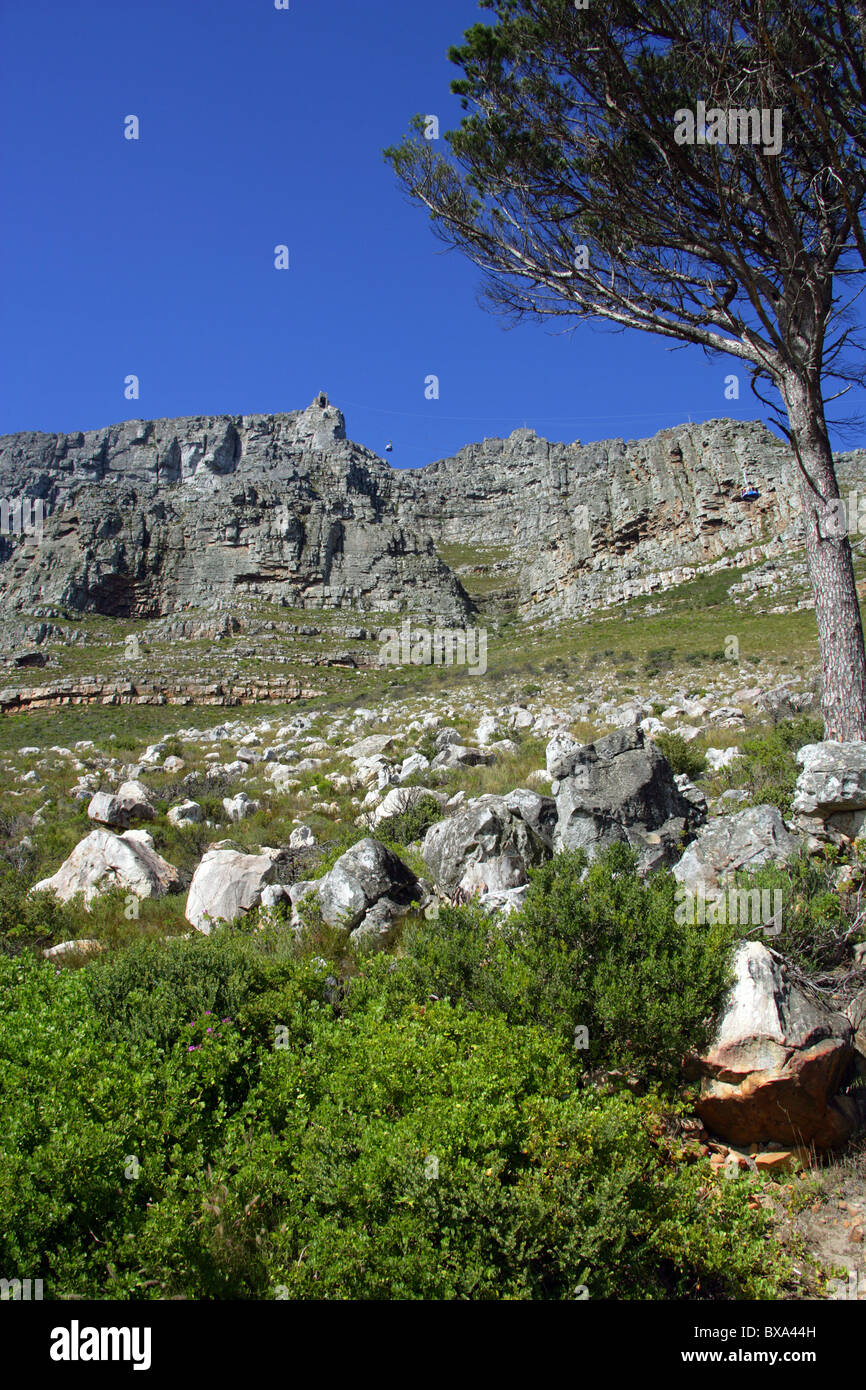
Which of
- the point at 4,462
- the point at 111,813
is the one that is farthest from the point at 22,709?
the point at 4,462

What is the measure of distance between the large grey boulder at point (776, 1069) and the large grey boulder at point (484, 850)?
2.41m

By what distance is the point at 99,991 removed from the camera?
4.34 meters

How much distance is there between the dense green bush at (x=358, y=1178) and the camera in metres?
2.48

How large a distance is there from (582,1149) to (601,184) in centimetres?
1051

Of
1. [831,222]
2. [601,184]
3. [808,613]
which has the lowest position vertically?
[808,613]

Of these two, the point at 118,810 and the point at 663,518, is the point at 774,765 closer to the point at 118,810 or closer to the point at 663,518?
the point at 118,810

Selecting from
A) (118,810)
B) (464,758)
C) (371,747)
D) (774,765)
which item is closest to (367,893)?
(774,765)

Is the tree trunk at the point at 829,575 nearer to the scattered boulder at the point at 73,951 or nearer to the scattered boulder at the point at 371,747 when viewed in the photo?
the scattered boulder at the point at 73,951

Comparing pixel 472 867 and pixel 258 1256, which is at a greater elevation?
pixel 472 867

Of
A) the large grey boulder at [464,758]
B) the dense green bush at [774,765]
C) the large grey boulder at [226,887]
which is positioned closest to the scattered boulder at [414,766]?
the large grey boulder at [464,758]

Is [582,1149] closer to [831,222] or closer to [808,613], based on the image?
[831,222]

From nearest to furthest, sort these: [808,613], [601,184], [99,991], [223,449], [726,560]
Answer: [99,991] < [601,184] < [808,613] < [726,560] < [223,449]

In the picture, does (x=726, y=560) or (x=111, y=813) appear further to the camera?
(x=726, y=560)

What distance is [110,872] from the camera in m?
7.10
